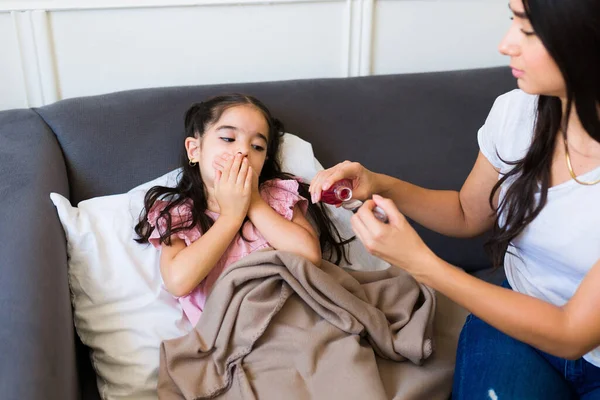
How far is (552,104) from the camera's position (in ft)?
4.26

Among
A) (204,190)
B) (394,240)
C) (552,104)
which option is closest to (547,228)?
(552,104)

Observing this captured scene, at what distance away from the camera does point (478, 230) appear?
1.53 meters

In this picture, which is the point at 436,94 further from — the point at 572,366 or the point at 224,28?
the point at 572,366

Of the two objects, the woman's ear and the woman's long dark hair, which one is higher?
the woman's long dark hair

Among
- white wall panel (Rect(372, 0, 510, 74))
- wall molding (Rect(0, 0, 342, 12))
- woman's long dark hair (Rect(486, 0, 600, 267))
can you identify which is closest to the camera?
woman's long dark hair (Rect(486, 0, 600, 267))

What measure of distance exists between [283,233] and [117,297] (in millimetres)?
374

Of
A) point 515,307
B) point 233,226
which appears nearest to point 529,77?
point 515,307

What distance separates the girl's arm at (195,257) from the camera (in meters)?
1.45

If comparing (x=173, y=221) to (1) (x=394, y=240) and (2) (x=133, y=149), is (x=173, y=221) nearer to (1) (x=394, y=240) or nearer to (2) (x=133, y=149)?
(2) (x=133, y=149)

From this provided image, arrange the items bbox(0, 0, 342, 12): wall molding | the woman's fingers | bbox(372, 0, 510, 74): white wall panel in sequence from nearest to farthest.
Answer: the woman's fingers, bbox(0, 0, 342, 12): wall molding, bbox(372, 0, 510, 74): white wall panel

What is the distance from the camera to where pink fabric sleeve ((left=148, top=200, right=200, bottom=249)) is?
1521 millimetres

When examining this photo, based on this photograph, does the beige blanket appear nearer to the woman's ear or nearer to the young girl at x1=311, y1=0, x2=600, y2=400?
the young girl at x1=311, y1=0, x2=600, y2=400

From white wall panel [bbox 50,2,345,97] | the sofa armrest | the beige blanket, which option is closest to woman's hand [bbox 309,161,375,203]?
the beige blanket

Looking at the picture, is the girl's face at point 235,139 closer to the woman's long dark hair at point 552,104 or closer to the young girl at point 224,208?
the young girl at point 224,208
